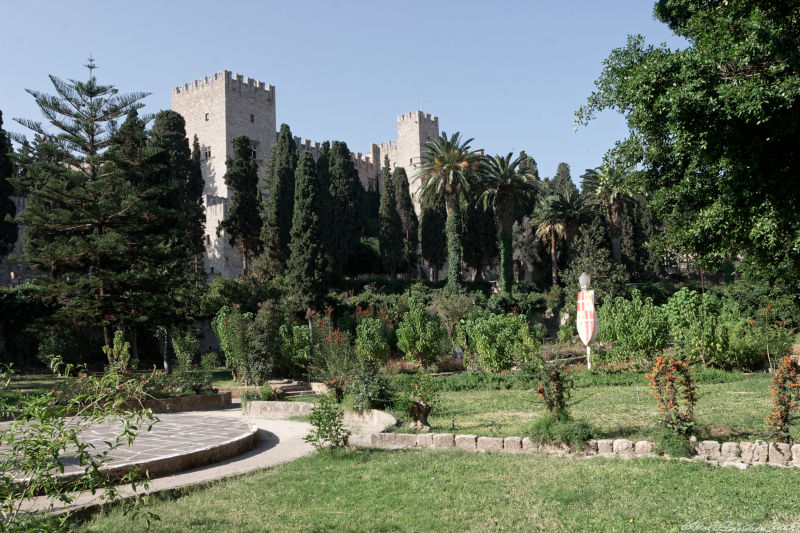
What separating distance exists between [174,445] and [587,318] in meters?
10.2

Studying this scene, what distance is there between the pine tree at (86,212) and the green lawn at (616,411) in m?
10.8

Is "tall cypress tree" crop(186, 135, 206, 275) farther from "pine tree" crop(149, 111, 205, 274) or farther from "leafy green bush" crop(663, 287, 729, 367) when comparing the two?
"leafy green bush" crop(663, 287, 729, 367)

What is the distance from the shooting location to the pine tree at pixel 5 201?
3061 centimetres

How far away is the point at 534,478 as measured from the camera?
5.90m

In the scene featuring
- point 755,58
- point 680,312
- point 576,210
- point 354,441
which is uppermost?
point 576,210

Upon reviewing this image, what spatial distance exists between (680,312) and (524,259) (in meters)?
25.9

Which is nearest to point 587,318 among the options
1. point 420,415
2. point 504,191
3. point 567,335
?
point 420,415

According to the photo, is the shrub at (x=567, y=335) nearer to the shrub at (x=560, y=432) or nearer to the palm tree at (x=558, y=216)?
the palm tree at (x=558, y=216)

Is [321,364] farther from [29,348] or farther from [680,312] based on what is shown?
[29,348]

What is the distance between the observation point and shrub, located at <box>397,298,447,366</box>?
18172mm

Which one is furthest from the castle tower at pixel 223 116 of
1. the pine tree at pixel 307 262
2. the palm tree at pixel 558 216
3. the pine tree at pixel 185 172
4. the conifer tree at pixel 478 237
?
the palm tree at pixel 558 216

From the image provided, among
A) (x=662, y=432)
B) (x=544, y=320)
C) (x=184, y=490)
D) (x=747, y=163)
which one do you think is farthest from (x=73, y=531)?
(x=544, y=320)

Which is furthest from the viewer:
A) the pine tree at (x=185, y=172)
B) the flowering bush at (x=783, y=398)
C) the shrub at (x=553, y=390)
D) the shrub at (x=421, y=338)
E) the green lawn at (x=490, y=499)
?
the pine tree at (x=185, y=172)

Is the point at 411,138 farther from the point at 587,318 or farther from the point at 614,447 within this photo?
the point at 614,447
